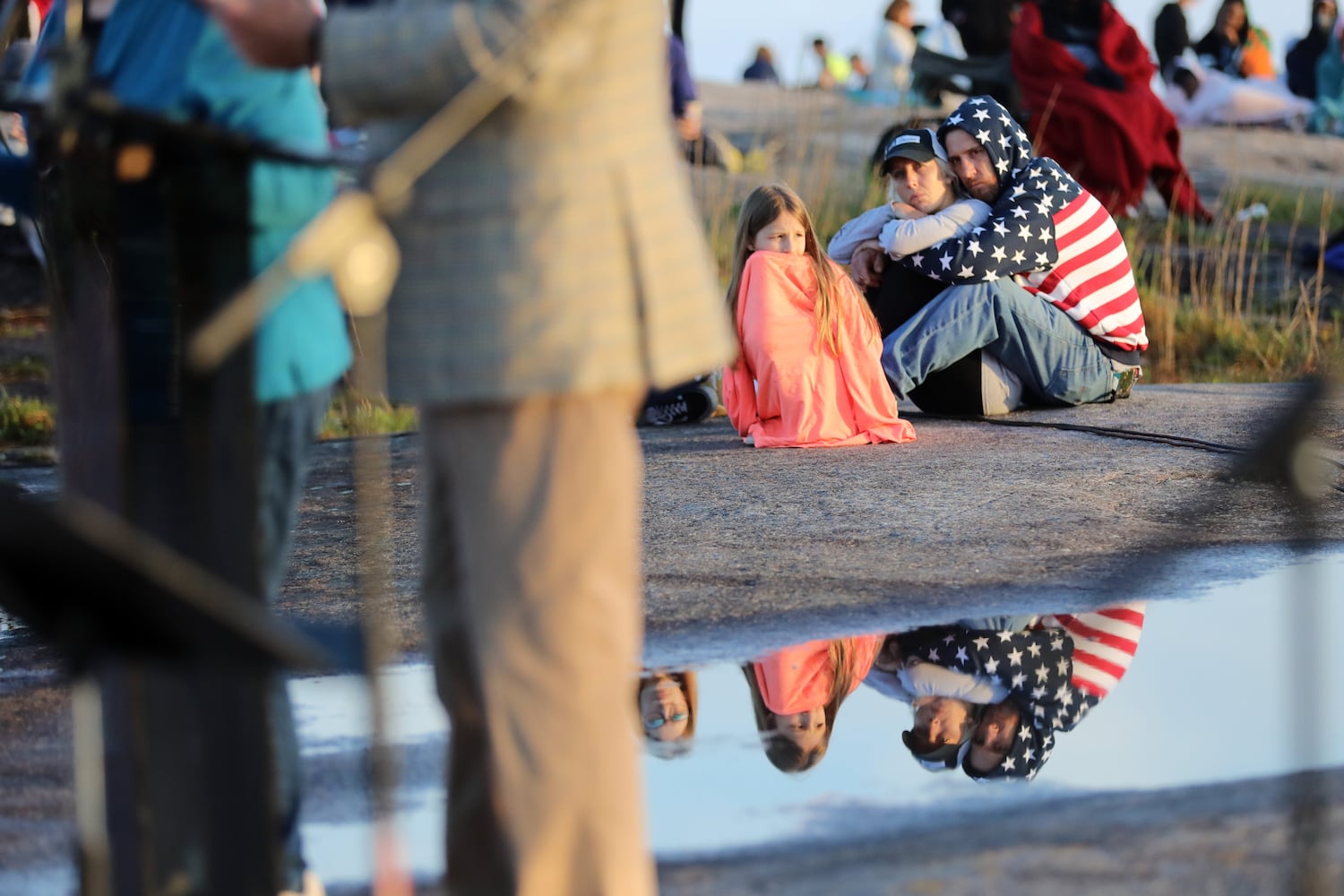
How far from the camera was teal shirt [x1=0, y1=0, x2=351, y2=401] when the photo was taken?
7.11 feet

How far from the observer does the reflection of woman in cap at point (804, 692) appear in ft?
10.9

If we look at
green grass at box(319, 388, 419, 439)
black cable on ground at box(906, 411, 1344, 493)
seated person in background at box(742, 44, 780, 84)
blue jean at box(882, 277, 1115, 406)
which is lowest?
black cable on ground at box(906, 411, 1344, 493)

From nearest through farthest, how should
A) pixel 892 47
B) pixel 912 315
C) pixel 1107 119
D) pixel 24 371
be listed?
1. pixel 912 315
2. pixel 24 371
3. pixel 1107 119
4. pixel 892 47

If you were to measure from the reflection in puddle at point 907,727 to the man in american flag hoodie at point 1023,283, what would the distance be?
2715 mm

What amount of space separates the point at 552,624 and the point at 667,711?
5.42ft

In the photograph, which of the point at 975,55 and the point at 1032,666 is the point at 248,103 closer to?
the point at 1032,666

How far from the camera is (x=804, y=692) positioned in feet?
11.9

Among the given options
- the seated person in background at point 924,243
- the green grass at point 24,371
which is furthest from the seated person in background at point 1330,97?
the green grass at point 24,371

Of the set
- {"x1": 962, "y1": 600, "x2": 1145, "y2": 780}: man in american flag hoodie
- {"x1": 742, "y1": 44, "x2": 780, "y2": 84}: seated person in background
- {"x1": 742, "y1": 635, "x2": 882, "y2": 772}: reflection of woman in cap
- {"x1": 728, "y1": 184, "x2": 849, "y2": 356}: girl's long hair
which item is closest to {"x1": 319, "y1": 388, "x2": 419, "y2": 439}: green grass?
{"x1": 728, "y1": 184, "x2": 849, "y2": 356}: girl's long hair

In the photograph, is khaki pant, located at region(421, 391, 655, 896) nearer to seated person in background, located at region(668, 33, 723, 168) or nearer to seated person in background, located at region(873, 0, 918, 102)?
seated person in background, located at region(668, 33, 723, 168)

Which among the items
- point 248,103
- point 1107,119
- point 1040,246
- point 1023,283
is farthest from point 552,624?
point 1107,119

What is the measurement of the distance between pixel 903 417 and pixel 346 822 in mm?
4594

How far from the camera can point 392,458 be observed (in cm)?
682

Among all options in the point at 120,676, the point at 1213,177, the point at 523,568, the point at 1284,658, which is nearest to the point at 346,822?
the point at 120,676
